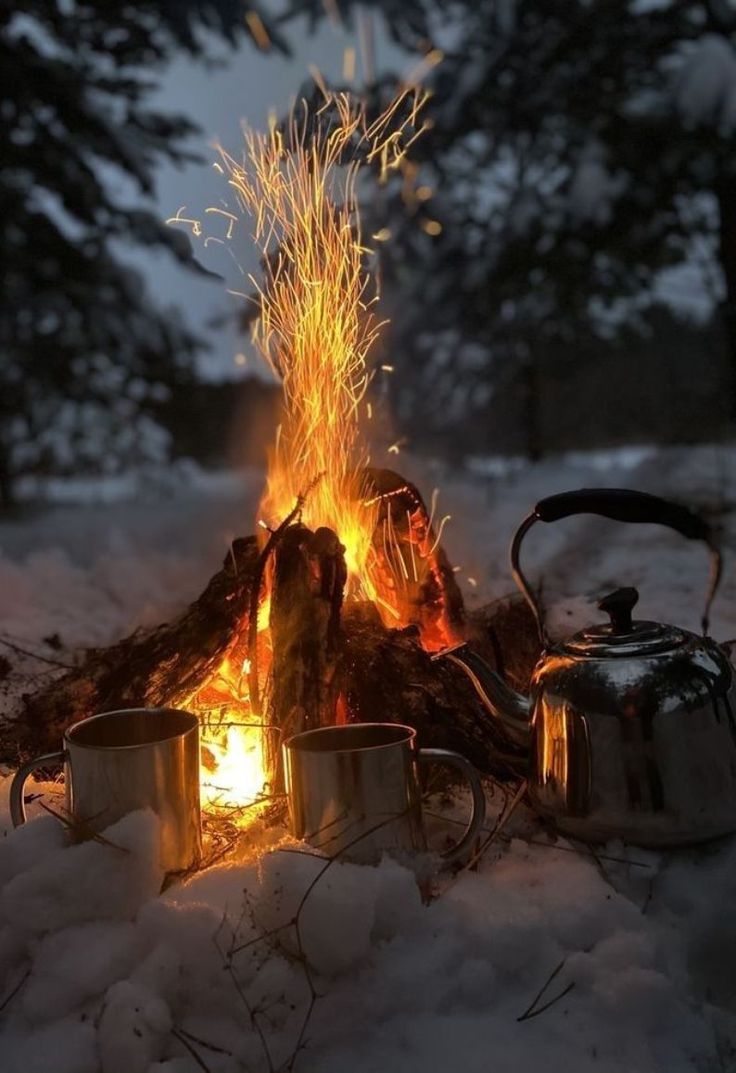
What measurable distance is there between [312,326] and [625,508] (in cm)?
148

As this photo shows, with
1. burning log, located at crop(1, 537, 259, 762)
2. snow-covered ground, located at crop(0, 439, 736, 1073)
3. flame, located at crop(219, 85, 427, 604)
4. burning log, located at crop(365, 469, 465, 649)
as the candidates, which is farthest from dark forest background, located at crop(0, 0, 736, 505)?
snow-covered ground, located at crop(0, 439, 736, 1073)

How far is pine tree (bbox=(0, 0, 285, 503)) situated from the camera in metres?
7.25

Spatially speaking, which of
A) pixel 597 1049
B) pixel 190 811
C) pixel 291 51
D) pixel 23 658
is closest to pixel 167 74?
pixel 291 51

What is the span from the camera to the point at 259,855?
5.67ft

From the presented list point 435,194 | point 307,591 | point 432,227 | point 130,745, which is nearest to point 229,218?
point 307,591

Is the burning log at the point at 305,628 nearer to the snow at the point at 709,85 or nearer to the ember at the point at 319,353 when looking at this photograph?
the ember at the point at 319,353

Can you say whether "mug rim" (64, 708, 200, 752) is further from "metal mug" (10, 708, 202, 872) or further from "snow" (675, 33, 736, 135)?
"snow" (675, 33, 736, 135)

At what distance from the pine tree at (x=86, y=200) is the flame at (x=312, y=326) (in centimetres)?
298

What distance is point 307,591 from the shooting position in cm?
231

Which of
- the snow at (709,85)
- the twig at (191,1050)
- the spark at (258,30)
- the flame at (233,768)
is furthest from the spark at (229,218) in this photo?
the snow at (709,85)

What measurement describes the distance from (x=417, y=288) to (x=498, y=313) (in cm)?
174

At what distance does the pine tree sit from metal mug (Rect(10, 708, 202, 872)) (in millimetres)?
4785

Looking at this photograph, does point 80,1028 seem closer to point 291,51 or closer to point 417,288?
point 291,51

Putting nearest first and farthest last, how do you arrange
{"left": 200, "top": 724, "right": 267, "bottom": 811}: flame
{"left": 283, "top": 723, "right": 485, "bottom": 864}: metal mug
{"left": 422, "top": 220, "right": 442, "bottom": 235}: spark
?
1. {"left": 283, "top": 723, "right": 485, "bottom": 864}: metal mug
2. {"left": 200, "top": 724, "right": 267, "bottom": 811}: flame
3. {"left": 422, "top": 220, "right": 442, "bottom": 235}: spark
